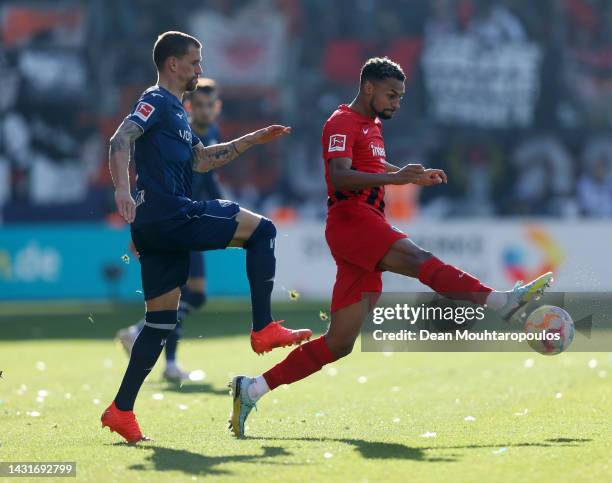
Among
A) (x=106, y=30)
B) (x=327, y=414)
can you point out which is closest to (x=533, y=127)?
(x=106, y=30)

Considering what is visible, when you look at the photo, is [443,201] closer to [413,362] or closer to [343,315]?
[413,362]

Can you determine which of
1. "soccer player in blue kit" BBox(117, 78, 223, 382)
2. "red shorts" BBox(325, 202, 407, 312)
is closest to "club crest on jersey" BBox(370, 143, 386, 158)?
"red shorts" BBox(325, 202, 407, 312)

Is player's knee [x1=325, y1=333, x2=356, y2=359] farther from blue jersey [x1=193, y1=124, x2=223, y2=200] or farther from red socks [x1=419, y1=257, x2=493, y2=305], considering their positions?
blue jersey [x1=193, y1=124, x2=223, y2=200]

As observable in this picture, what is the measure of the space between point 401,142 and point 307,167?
2064 millimetres

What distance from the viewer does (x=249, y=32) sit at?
90.8 feet

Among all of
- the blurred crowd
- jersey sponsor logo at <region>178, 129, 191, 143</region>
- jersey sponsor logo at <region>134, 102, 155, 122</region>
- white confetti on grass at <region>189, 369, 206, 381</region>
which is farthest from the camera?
the blurred crowd

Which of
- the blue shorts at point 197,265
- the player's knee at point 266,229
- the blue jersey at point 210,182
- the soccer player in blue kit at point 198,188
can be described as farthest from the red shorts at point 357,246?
the blue shorts at point 197,265

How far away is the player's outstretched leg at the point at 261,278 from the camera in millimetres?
7137

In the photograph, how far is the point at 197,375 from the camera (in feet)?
37.5

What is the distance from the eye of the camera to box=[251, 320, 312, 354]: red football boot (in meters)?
7.11

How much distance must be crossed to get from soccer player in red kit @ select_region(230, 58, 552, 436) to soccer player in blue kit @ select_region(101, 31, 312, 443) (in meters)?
0.36

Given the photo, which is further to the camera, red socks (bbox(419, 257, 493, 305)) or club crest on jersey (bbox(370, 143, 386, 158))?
club crest on jersey (bbox(370, 143, 386, 158))

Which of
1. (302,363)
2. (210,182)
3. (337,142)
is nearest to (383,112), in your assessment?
(337,142)

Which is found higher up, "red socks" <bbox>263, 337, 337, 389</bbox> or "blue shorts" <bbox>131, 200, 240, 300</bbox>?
"blue shorts" <bbox>131, 200, 240, 300</bbox>
